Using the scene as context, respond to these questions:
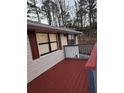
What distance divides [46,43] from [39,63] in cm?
125

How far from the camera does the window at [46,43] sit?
5613mm

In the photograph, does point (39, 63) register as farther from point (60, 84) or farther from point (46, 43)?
point (60, 84)

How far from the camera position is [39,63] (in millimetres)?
5234

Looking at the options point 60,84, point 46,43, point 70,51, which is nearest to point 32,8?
point 70,51

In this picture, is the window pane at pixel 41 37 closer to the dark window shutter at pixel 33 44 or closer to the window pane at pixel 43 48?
the window pane at pixel 43 48

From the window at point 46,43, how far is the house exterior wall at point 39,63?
0.74 feet

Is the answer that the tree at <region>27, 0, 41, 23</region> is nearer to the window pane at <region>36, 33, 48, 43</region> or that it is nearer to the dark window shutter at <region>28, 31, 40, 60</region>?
the window pane at <region>36, 33, 48, 43</region>

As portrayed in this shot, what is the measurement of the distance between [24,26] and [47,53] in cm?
514

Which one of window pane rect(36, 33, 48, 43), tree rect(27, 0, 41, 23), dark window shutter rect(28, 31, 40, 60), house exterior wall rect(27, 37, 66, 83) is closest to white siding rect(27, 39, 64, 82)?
house exterior wall rect(27, 37, 66, 83)

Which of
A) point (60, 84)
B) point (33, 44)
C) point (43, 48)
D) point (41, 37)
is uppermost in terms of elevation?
point (41, 37)

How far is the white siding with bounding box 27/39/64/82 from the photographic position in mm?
4535

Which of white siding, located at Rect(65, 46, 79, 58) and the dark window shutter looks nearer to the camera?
the dark window shutter
